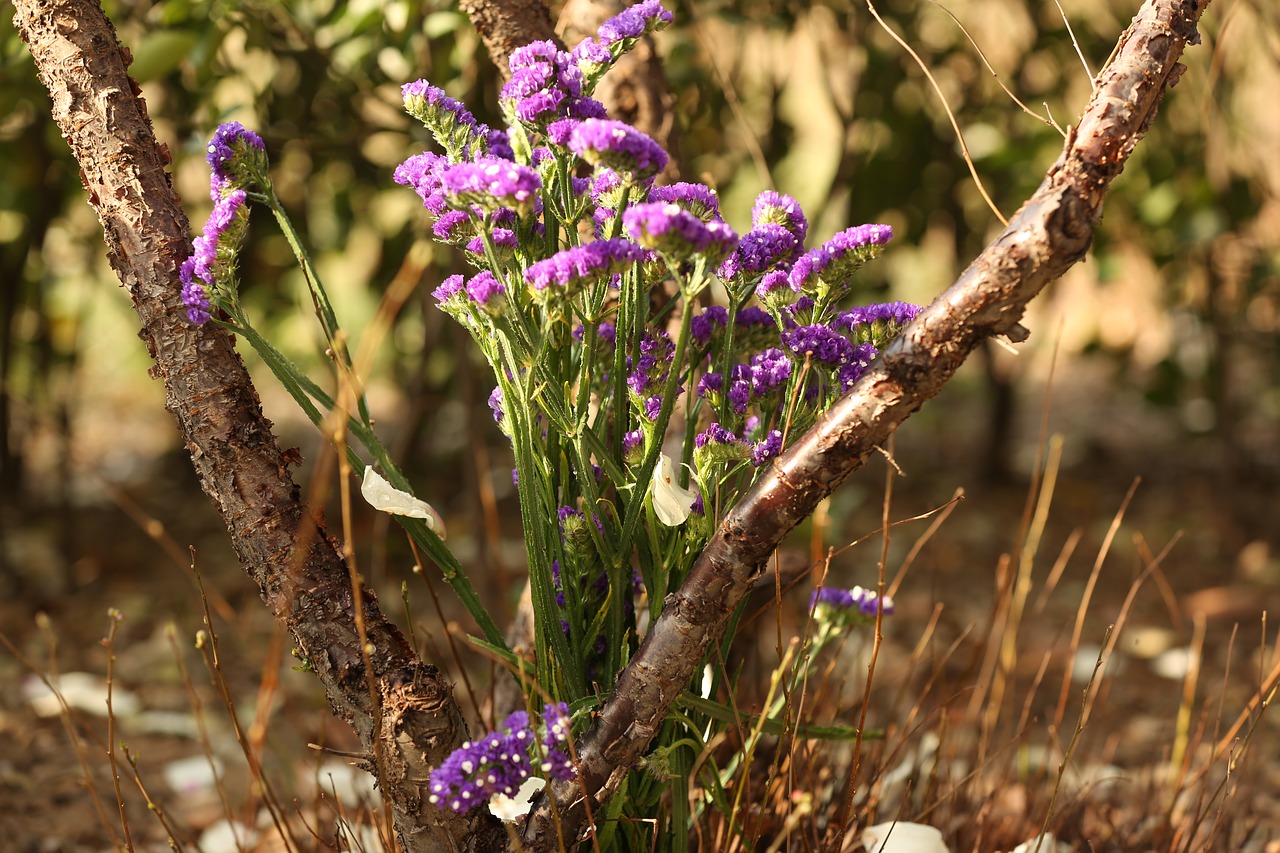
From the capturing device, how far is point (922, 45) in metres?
2.38

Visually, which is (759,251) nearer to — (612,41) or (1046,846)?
(612,41)

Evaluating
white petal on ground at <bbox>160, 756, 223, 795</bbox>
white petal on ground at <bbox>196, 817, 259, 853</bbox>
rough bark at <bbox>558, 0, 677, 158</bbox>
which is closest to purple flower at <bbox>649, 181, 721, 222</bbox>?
rough bark at <bbox>558, 0, 677, 158</bbox>

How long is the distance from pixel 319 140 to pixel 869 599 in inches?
42.6

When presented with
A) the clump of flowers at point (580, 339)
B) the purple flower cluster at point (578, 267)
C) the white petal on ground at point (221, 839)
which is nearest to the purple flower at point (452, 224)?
the clump of flowers at point (580, 339)

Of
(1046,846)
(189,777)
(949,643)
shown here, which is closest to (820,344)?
(1046,846)

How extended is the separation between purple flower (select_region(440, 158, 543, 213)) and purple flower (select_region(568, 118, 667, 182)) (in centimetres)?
4

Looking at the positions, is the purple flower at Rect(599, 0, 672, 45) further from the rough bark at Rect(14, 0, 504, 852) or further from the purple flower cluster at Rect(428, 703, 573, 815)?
the purple flower cluster at Rect(428, 703, 573, 815)

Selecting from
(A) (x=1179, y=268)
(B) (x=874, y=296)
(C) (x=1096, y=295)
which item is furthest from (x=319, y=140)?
(C) (x=1096, y=295)

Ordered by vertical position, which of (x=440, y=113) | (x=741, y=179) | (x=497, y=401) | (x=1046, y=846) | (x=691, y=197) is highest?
(x=741, y=179)

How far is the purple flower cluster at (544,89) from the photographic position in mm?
824

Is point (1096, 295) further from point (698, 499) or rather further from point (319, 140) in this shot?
point (698, 499)

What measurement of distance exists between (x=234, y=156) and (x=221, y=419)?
7.7 inches

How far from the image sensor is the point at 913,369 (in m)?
0.80

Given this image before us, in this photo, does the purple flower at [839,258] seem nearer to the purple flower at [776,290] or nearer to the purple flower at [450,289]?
the purple flower at [776,290]
